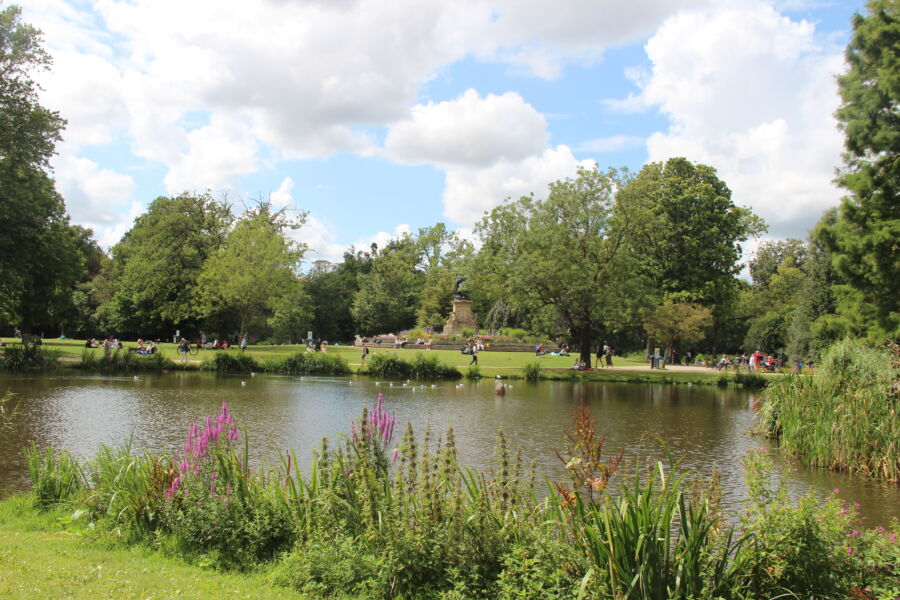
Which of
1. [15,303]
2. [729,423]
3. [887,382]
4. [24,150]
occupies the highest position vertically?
[24,150]

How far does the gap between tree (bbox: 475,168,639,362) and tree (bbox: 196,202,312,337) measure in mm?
21166

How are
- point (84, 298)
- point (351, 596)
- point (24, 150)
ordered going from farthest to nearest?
1. point (84, 298)
2. point (24, 150)
3. point (351, 596)

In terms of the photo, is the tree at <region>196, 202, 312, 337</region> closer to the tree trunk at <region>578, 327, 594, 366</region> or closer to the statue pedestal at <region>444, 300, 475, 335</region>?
the statue pedestal at <region>444, 300, 475, 335</region>

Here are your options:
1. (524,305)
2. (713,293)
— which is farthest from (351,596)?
(713,293)

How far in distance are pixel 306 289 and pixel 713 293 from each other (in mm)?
47909

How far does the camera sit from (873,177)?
1032 inches

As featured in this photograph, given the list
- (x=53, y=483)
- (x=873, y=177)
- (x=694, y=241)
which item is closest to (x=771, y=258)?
(x=694, y=241)

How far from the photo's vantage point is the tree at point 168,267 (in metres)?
54.6

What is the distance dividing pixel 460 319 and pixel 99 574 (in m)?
53.9

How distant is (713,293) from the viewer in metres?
50.0

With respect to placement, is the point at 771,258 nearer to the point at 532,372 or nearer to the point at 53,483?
the point at 532,372

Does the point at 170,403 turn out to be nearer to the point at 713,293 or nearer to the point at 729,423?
the point at 729,423

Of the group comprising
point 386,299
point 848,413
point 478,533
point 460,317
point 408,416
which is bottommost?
point 408,416

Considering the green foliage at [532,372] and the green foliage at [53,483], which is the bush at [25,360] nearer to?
the green foliage at [532,372]
